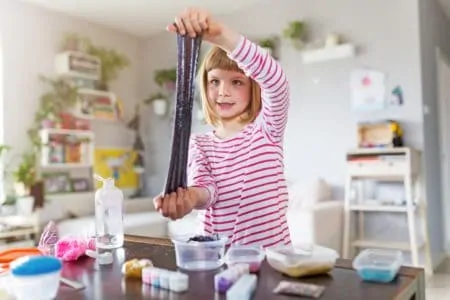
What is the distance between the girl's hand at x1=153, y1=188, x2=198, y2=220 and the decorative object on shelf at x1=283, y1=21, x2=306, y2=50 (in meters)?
3.32

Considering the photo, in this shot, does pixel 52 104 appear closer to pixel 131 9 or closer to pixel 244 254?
pixel 131 9

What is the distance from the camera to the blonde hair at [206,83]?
1038 millimetres

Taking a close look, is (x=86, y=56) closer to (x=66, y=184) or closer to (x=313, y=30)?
(x=66, y=184)

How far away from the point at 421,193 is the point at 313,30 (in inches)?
65.0

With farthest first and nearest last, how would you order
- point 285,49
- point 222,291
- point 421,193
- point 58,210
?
point 285,49
point 58,210
point 421,193
point 222,291

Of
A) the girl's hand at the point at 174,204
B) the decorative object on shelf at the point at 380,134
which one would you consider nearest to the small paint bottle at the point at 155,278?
the girl's hand at the point at 174,204

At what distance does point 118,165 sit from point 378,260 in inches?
168

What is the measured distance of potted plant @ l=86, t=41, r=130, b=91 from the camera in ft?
14.8

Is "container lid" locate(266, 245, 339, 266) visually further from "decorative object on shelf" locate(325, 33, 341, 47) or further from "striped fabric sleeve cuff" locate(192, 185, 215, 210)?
"decorative object on shelf" locate(325, 33, 341, 47)

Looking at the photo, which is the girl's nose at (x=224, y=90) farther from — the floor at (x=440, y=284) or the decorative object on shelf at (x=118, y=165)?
the decorative object on shelf at (x=118, y=165)

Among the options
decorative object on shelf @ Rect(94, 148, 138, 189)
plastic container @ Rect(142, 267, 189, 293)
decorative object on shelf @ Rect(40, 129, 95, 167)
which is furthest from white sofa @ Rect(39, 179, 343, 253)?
plastic container @ Rect(142, 267, 189, 293)

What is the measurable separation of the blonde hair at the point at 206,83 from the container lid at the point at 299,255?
41cm

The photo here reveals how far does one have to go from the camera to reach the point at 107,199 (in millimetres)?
1012

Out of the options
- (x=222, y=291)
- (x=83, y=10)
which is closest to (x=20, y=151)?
(x=83, y=10)
